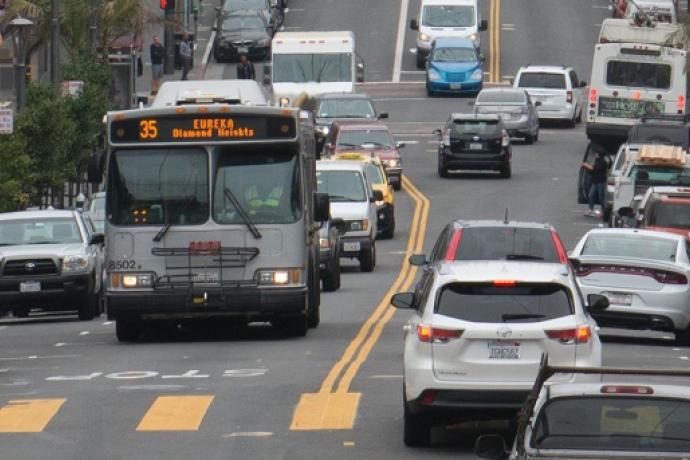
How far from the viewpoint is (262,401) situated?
1948 cm

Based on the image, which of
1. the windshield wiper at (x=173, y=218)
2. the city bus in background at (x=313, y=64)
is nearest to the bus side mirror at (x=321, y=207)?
the windshield wiper at (x=173, y=218)

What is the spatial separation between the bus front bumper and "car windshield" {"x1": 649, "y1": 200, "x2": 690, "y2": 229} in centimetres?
1042

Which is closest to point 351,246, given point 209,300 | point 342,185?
point 342,185

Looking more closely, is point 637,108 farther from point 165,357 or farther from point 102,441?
point 102,441

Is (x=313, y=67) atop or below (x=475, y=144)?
atop

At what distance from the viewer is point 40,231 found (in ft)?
107

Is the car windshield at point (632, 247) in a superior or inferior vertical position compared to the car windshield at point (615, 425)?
inferior

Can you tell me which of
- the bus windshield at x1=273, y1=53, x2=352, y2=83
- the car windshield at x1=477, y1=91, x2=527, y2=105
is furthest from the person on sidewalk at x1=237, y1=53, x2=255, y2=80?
the car windshield at x1=477, y1=91, x2=527, y2=105

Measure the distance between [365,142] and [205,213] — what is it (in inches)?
1085

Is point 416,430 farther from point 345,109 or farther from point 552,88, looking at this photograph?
point 552,88

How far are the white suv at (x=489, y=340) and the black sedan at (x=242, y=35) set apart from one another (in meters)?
62.5

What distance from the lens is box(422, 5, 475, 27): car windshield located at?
249 ft

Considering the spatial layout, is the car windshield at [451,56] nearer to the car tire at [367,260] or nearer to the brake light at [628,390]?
the car tire at [367,260]

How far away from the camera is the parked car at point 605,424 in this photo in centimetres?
1062
